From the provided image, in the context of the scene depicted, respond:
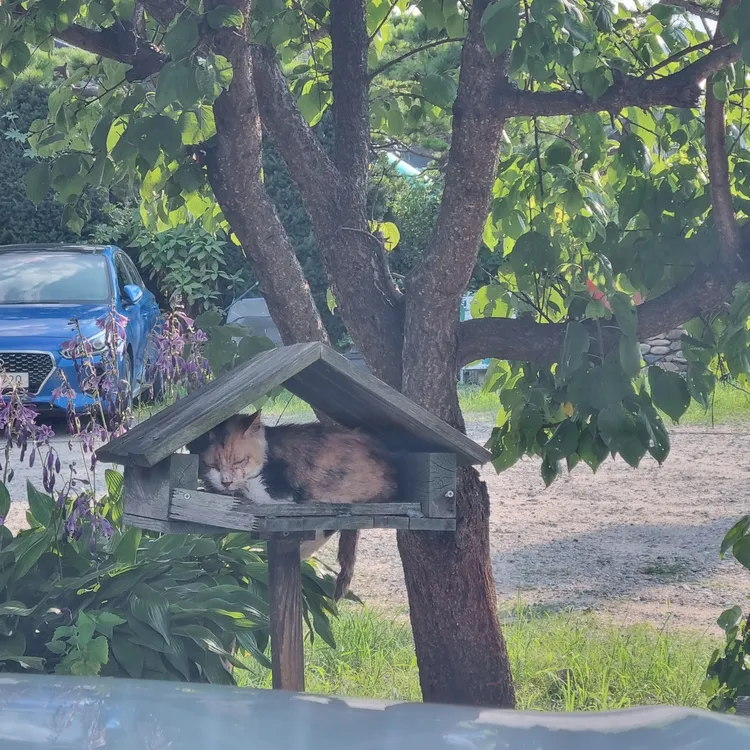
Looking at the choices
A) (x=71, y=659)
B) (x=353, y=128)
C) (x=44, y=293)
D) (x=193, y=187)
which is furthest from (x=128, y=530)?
(x=44, y=293)

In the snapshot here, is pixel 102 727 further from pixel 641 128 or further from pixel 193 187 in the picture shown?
pixel 641 128

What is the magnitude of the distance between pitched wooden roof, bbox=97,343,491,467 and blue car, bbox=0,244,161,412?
646cm

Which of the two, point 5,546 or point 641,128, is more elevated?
point 641,128

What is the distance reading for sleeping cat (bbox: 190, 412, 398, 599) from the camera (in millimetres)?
2221

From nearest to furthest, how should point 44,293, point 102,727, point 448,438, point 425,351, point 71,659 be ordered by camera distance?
point 102,727
point 448,438
point 71,659
point 425,351
point 44,293

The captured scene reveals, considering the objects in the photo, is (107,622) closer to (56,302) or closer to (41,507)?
(41,507)

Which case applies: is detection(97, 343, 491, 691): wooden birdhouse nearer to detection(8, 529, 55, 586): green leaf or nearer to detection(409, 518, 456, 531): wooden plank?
detection(409, 518, 456, 531): wooden plank

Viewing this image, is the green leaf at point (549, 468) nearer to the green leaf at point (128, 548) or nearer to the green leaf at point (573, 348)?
the green leaf at point (573, 348)

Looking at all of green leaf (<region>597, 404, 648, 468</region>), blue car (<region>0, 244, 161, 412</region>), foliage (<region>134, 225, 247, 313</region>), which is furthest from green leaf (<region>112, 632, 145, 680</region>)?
foliage (<region>134, 225, 247, 313</region>)

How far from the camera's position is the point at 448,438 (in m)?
2.25

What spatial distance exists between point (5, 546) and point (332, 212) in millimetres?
1735

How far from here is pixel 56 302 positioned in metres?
9.94

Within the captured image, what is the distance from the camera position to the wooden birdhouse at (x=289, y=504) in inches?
80.3

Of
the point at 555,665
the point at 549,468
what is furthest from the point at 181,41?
the point at 555,665
